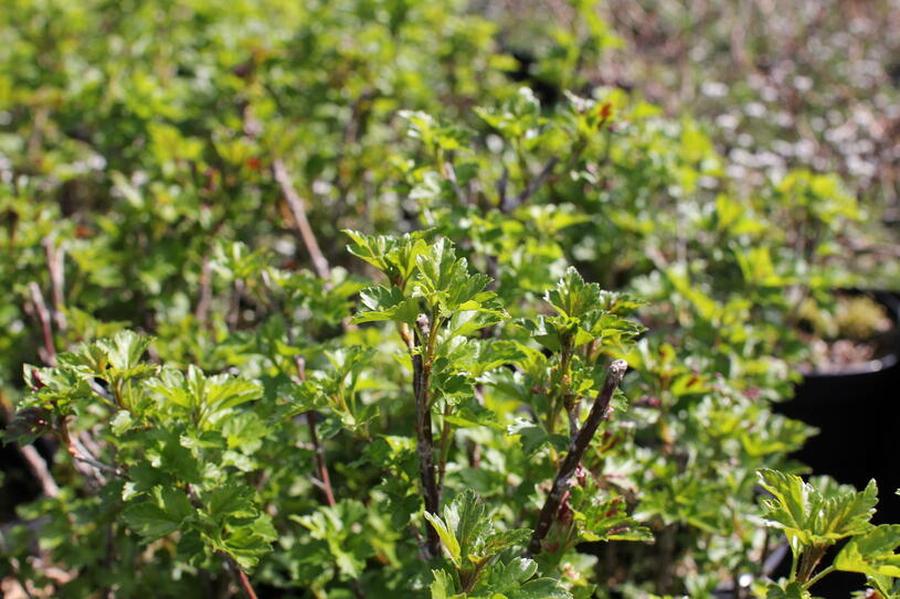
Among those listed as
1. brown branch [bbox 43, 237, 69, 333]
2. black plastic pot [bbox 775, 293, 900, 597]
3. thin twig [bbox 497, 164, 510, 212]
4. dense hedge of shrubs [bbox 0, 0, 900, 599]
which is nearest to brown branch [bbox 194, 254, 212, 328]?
dense hedge of shrubs [bbox 0, 0, 900, 599]

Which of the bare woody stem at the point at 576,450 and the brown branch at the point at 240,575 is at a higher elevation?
the bare woody stem at the point at 576,450

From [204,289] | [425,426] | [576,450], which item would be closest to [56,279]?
[204,289]

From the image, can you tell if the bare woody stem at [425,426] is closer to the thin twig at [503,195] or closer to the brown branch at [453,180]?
the brown branch at [453,180]

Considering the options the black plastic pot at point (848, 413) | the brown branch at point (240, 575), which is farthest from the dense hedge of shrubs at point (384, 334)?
the black plastic pot at point (848, 413)

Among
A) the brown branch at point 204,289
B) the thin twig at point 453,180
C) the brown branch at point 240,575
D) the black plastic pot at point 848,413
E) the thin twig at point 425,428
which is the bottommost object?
the black plastic pot at point 848,413

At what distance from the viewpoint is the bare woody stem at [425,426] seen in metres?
1.31

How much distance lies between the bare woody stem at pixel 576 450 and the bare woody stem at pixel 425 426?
0.19 m

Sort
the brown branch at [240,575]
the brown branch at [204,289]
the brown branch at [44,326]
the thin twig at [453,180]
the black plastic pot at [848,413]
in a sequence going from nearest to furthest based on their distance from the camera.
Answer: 1. the brown branch at [240,575]
2. the thin twig at [453,180]
3. the brown branch at [44,326]
4. the brown branch at [204,289]
5. the black plastic pot at [848,413]

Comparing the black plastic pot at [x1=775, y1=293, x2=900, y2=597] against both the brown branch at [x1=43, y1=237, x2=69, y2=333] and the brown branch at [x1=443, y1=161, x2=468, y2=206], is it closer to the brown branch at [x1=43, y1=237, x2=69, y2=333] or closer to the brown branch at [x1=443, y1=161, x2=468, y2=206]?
the brown branch at [x1=443, y1=161, x2=468, y2=206]

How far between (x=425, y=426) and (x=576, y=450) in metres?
0.26

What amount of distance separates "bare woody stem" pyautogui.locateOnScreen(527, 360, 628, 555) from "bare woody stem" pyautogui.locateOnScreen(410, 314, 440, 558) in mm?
193

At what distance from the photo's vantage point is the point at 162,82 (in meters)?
3.48

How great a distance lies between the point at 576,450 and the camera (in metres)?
1.39

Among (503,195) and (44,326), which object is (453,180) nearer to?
(503,195)
